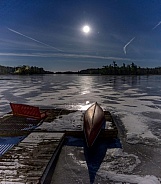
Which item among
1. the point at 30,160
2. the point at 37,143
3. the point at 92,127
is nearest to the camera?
the point at 30,160

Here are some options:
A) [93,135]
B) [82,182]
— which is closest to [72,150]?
[93,135]

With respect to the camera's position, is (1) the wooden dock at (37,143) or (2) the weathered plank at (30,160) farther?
(1) the wooden dock at (37,143)

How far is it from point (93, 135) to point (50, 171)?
2108mm

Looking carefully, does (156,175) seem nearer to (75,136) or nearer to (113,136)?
(113,136)

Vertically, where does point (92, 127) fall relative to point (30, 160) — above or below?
above

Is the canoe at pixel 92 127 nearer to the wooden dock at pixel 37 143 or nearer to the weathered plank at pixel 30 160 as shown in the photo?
the wooden dock at pixel 37 143

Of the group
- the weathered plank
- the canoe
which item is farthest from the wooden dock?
the canoe

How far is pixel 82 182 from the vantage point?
451 cm

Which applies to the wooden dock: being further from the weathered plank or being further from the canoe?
the canoe

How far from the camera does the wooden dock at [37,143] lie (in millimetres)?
4297

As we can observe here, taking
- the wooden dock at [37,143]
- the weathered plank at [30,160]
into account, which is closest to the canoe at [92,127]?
the wooden dock at [37,143]

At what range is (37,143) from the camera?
6.15 meters

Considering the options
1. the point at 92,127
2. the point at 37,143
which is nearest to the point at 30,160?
the point at 37,143

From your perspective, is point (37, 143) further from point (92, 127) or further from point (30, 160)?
point (92, 127)
